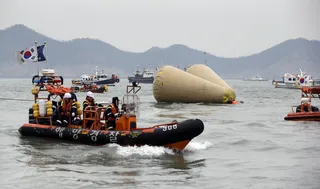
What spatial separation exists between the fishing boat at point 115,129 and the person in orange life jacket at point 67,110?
8.2 inches

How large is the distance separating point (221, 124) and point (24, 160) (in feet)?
41.7

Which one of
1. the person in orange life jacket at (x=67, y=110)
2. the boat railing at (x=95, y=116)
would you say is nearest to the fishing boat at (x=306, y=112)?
the boat railing at (x=95, y=116)

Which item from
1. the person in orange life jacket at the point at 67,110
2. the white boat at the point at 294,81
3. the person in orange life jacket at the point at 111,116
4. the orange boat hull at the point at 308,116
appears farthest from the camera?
the white boat at the point at 294,81

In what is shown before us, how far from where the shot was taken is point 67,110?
20047mm

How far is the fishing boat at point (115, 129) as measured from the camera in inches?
675

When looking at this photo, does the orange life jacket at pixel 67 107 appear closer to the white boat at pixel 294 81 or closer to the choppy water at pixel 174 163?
the choppy water at pixel 174 163

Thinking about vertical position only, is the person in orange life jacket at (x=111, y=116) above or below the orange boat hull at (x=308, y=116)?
above

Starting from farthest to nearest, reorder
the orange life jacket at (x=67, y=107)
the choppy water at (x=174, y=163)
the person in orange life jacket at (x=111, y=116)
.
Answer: the orange life jacket at (x=67, y=107)
the person in orange life jacket at (x=111, y=116)
the choppy water at (x=174, y=163)

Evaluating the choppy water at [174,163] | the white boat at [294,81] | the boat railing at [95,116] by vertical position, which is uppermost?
the white boat at [294,81]

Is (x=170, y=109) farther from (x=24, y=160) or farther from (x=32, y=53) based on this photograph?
(x=24, y=160)

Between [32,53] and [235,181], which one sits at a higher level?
[32,53]

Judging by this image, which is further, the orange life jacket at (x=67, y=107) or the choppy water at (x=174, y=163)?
the orange life jacket at (x=67, y=107)

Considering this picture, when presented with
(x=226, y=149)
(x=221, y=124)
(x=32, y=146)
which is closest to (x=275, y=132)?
(x=221, y=124)

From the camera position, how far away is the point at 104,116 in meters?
18.8
